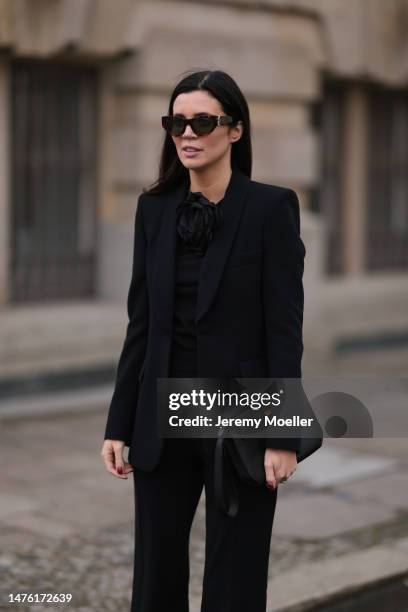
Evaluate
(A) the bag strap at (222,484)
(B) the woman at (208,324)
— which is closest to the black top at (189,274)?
(B) the woman at (208,324)

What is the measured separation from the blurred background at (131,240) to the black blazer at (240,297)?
176 cm

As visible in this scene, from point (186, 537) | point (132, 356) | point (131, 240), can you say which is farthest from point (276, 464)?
point (131, 240)

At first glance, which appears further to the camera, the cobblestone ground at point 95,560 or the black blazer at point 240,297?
the cobblestone ground at point 95,560

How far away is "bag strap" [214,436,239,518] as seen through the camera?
323cm

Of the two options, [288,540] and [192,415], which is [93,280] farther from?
[192,415]

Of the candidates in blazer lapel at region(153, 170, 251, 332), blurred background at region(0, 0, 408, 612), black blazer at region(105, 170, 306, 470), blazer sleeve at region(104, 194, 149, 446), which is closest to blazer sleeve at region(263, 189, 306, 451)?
black blazer at region(105, 170, 306, 470)

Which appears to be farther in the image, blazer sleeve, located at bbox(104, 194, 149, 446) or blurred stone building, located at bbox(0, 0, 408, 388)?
blurred stone building, located at bbox(0, 0, 408, 388)

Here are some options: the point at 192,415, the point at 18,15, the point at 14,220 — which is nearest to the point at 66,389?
the point at 14,220

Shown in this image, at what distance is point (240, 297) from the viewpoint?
3281 millimetres

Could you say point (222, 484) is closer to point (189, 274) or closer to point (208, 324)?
point (208, 324)

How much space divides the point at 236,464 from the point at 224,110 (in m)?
1.01

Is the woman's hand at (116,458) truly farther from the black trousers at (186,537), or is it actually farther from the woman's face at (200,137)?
the woman's face at (200,137)

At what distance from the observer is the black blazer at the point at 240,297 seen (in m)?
3.26

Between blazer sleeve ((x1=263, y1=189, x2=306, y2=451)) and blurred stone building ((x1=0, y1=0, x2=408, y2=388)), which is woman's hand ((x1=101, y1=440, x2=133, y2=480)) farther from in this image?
blurred stone building ((x1=0, y1=0, x2=408, y2=388))
